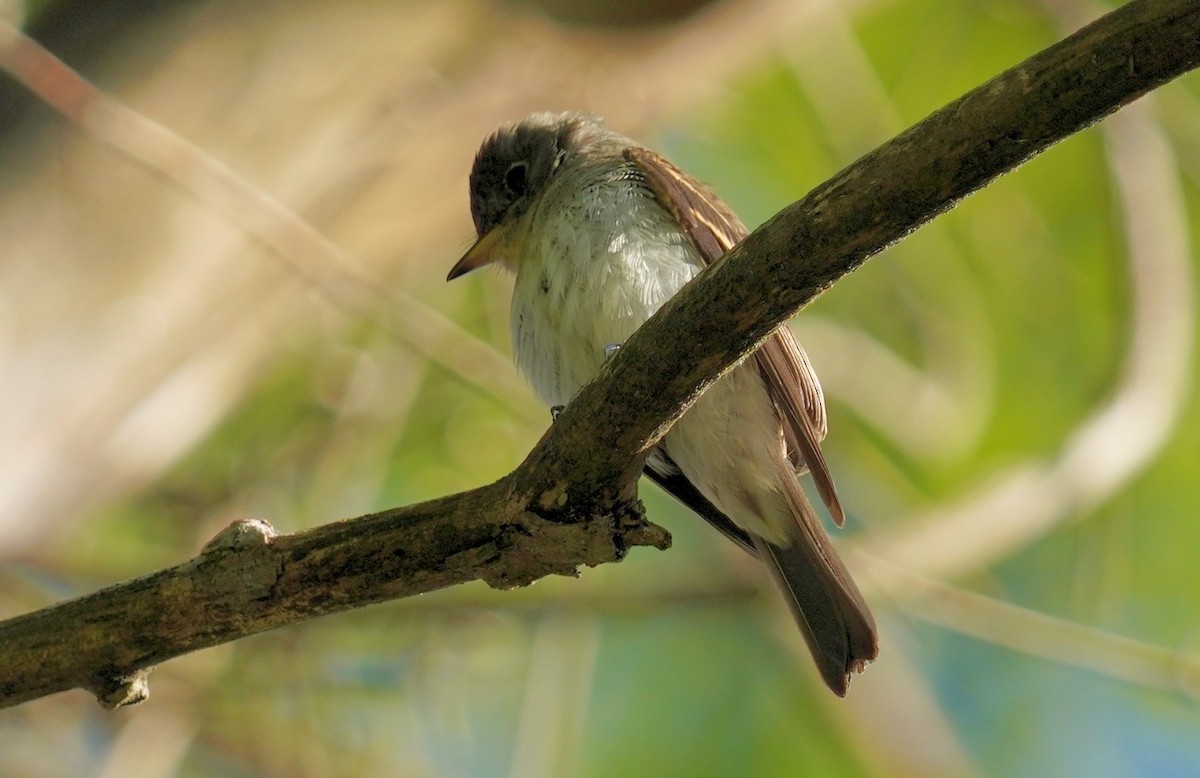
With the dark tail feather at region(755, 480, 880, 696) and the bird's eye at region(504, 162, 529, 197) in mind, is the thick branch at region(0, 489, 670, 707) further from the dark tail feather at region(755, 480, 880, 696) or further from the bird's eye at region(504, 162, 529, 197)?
the bird's eye at region(504, 162, 529, 197)

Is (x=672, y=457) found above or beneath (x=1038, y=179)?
beneath

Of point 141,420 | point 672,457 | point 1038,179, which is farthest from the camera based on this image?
point 1038,179

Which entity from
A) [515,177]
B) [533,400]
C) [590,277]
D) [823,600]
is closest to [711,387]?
[590,277]

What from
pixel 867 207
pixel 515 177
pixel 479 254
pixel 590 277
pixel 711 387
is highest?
pixel 515 177

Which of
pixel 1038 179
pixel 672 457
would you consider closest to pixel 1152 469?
pixel 1038 179

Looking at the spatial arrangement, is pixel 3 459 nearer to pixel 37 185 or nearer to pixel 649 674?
pixel 37 185

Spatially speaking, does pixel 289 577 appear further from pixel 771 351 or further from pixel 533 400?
pixel 533 400

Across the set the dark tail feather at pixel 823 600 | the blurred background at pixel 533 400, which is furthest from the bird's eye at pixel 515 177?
the dark tail feather at pixel 823 600
